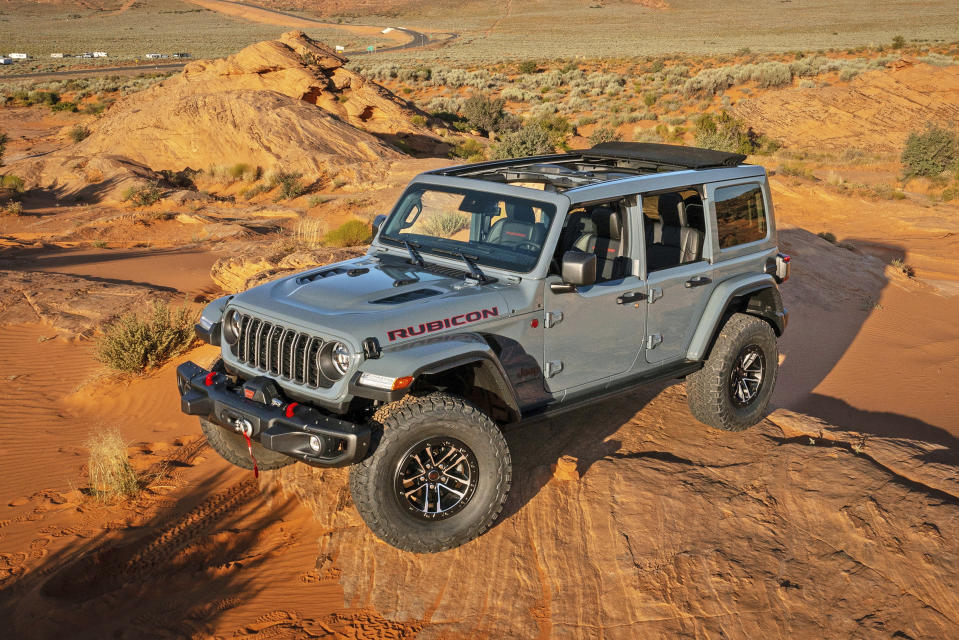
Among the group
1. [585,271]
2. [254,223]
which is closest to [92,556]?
[585,271]

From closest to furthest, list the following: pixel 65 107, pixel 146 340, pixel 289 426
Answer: pixel 289 426, pixel 146 340, pixel 65 107

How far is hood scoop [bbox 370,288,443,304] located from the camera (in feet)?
14.8

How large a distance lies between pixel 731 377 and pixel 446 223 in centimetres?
253

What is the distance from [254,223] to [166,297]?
22.4ft

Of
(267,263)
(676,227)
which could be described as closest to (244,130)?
(267,263)

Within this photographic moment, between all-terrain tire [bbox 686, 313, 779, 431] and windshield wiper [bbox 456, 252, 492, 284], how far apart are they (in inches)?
83.2

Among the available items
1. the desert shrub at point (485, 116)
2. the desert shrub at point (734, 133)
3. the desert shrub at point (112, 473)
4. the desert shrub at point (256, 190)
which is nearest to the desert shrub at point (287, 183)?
the desert shrub at point (256, 190)

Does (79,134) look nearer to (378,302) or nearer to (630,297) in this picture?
(378,302)

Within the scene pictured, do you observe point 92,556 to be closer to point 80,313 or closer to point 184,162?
point 80,313

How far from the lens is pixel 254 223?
16.9m

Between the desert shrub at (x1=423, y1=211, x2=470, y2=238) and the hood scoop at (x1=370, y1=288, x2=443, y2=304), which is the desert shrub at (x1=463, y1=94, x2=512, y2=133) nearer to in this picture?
the desert shrub at (x1=423, y1=211, x2=470, y2=238)

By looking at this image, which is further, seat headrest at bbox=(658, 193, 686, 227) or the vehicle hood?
seat headrest at bbox=(658, 193, 686, 227)

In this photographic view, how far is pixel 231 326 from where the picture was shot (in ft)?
15.8

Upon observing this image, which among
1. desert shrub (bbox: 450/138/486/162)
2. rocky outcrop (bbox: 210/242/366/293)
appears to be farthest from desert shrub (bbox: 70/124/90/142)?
rocky outcrop (bbox: 210/242/366/293)
